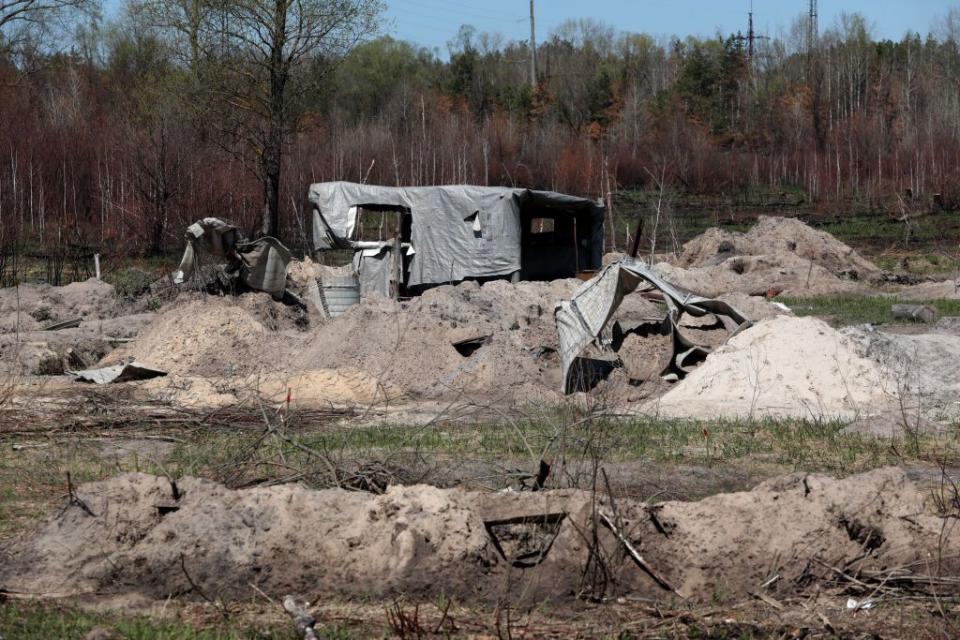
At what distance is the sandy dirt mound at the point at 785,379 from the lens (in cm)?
1127

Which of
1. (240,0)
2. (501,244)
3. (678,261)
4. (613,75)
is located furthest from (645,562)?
(613,75)

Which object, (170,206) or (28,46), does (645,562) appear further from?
(28,46)

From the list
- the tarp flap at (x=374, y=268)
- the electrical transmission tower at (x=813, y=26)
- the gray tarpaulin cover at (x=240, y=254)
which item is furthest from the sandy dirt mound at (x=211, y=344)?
the electrical transmission tower at (x=813, y=26)

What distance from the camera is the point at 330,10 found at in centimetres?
3166

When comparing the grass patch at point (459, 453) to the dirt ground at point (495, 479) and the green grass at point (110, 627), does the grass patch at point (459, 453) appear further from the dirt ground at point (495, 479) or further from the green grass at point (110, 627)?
the green grass at point (110, 627)

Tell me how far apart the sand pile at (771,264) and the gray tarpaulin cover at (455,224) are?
3.21 meters

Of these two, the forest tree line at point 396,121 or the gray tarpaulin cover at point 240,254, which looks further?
the forest tree line at point 396,121

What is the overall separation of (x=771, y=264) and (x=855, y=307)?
277 inches

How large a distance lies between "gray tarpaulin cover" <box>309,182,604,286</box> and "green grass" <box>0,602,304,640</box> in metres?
18.3

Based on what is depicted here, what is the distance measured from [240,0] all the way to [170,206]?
228 inches

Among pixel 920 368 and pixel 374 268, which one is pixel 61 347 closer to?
pixel 374 268

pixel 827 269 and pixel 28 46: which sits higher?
pixel 28 46

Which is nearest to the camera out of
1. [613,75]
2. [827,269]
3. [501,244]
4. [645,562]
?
[645,562]

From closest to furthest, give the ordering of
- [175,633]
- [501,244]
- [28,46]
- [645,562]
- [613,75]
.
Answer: [175,633] → [645,562] → [501,244] → [28,46] → [613,75]
